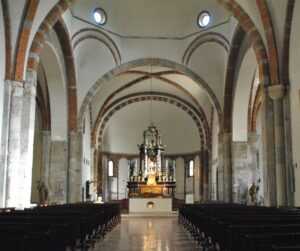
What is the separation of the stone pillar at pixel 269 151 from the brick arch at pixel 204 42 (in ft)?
25.6

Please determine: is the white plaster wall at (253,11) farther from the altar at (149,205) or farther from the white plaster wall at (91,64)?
the altar at (149,205)

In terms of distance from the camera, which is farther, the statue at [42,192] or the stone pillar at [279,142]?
the statue at [42,192]

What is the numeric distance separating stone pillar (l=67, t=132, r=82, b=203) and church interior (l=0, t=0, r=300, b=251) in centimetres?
7

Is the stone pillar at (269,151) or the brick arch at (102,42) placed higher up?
the brick arch at (102,42)

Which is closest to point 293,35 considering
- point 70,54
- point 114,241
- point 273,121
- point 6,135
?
point 273,121

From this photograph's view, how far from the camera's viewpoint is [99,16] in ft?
79.1

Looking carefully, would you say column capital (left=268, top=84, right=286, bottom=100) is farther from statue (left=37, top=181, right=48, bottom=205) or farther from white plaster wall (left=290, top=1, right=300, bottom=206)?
statue (left=37, top=181, right=48, bottom=205)

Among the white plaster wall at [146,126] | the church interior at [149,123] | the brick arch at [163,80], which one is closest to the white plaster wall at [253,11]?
the church interior at [149,123]

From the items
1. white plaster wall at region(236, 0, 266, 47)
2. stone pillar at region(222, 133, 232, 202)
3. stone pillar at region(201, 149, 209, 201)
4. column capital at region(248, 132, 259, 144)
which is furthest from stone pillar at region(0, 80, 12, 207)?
stone pillar at region(201, 149, 209, 201)

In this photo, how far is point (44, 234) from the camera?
5000 millimetres

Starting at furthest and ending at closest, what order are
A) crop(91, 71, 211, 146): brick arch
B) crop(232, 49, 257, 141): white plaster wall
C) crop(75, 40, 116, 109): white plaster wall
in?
crop(91, 71, 211, 146): brick arch
crop(75, 40, 116, 109): white plaster wall
crop(232, 49, 257, 141): white plaster wall

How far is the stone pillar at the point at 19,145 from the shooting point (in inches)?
579

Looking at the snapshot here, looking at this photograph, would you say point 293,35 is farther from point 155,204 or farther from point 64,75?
point 155,204

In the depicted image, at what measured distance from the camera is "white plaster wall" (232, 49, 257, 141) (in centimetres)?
2260
